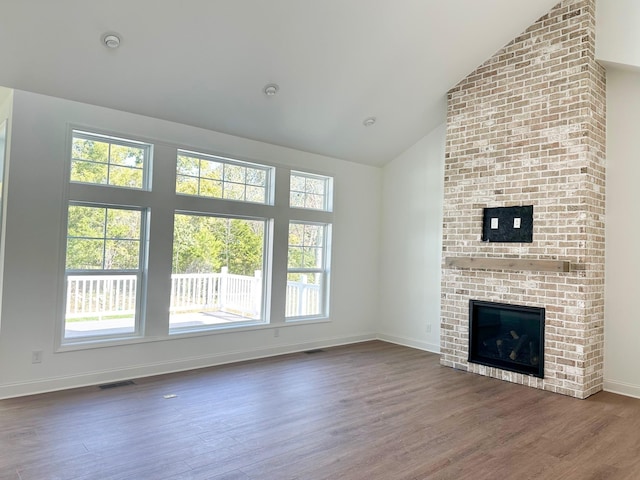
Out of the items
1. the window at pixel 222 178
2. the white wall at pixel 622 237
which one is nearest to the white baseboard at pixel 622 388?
the white wall at pixel 622 237

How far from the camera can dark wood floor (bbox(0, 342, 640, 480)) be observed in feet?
9.09

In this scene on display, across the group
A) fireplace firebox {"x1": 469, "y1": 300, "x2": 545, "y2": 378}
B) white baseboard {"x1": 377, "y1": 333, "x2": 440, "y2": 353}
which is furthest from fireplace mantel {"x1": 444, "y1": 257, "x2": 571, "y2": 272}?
white baseboard {"x1": 377, "y1": 333, "x2": 440, "y2": 353}

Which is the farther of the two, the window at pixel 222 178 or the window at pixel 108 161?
the window at pixel 222 178

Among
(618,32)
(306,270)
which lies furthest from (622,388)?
(306,270)

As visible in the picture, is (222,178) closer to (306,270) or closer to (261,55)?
(261,55)

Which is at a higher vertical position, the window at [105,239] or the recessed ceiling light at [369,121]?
the recessed ceiling light at [369,121]

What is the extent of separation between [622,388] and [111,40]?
5.87m

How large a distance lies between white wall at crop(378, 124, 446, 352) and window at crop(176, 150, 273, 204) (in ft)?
7.08

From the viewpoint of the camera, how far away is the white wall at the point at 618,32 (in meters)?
4.30

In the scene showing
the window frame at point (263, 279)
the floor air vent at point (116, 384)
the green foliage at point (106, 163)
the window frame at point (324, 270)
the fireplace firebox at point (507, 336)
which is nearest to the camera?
the floor air vent at point (116, 384)

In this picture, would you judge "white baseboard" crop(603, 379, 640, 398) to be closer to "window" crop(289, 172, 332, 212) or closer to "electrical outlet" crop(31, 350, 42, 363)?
"window" crop(289, 172, 332, 212)

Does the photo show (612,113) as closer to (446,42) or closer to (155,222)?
(446,42)

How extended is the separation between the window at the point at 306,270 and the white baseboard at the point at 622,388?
3499mm

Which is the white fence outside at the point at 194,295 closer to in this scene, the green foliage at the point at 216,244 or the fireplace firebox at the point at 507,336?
the green foliage at the point at 216,244
